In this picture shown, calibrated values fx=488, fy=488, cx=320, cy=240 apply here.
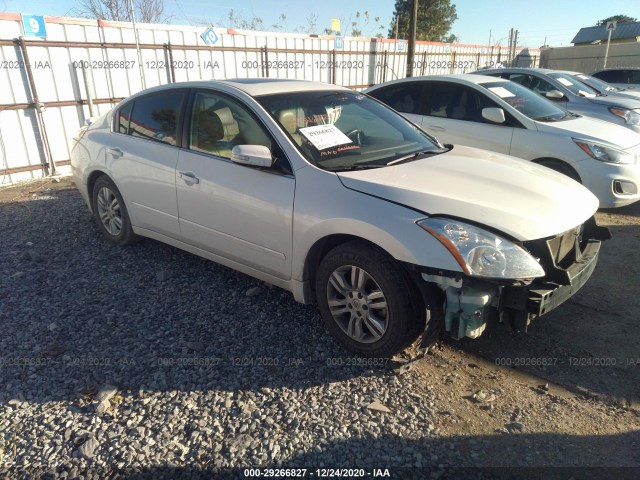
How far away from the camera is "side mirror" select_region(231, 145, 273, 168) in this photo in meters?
3.32

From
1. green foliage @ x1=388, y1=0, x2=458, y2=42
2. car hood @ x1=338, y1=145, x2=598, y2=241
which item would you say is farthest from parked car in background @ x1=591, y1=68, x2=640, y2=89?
green foliage @ x1=388, y1=0, x2=458, y2=42

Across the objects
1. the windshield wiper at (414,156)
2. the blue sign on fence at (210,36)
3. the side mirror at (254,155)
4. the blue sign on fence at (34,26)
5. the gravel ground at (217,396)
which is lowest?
the gravel ground at (217,396)

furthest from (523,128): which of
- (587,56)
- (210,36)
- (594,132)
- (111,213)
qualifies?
(587,56)

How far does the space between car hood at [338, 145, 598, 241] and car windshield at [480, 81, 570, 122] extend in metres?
3.04

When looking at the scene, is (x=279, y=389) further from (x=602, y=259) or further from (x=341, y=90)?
(x=602, y=259)

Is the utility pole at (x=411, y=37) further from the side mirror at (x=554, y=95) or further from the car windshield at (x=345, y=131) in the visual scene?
the car windshield at (x=345, y=131)

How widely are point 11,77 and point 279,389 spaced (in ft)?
24.7

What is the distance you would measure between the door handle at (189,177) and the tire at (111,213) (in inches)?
44.0

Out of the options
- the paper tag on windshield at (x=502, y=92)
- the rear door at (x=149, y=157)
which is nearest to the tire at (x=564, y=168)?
the paper tag on windshield at (x=502, y=92)

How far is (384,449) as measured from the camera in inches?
98.2

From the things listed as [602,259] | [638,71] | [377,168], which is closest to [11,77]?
[377,168]

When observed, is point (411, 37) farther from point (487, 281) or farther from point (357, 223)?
point (487, 281)

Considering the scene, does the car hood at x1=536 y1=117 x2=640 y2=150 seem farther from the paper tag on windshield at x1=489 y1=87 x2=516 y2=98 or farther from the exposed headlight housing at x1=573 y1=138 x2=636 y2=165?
the paper tag on windshield at x1=489 y1=87 x2=516 y2=98

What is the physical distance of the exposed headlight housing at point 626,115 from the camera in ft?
29.1
